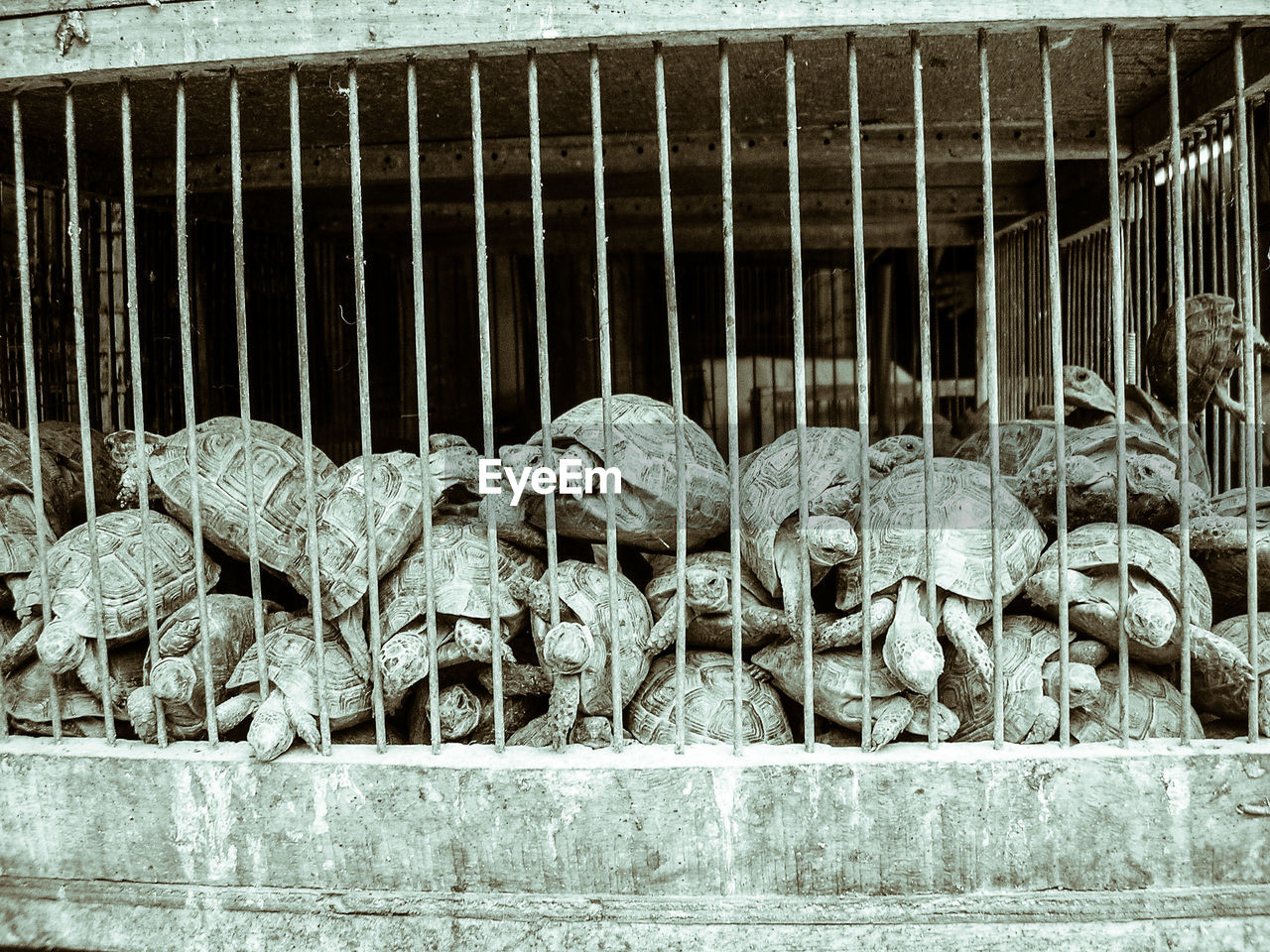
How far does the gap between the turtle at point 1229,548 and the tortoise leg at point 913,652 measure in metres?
0.84

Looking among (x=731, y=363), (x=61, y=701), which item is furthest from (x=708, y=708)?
(x=61, y=701)

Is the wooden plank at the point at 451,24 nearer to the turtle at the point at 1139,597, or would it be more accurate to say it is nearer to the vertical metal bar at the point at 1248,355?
the vertical metal bar at the point at 1248,355

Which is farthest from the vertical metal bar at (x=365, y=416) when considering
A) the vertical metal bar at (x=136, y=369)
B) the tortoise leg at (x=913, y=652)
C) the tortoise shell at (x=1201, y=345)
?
the tortoise shell at (x=1201, y=345)

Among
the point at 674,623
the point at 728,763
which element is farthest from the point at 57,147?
the point at 728,763

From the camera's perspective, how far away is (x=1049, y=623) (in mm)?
2332

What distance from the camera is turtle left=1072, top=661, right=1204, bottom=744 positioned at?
222 centimetres

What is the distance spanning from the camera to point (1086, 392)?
3002 millimetres

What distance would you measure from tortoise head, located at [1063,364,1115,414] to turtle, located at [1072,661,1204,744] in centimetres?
102

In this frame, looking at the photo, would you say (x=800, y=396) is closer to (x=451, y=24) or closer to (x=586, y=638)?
(x=586, y=638)

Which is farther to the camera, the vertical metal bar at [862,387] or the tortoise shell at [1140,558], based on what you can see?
the tortoise shell at [1140,558]

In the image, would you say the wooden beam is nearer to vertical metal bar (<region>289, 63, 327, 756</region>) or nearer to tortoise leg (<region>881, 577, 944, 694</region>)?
tortoise leg (<region>881, 577, 944, 694</region>)

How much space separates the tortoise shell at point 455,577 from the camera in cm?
228

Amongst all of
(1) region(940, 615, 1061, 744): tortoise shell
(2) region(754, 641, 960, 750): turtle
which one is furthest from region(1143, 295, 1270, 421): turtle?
(2) region(754, 641, 960, 750): turtle

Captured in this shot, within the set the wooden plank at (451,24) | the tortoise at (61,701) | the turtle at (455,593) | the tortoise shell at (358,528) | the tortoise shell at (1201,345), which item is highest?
the wooden plank at (451,24)
